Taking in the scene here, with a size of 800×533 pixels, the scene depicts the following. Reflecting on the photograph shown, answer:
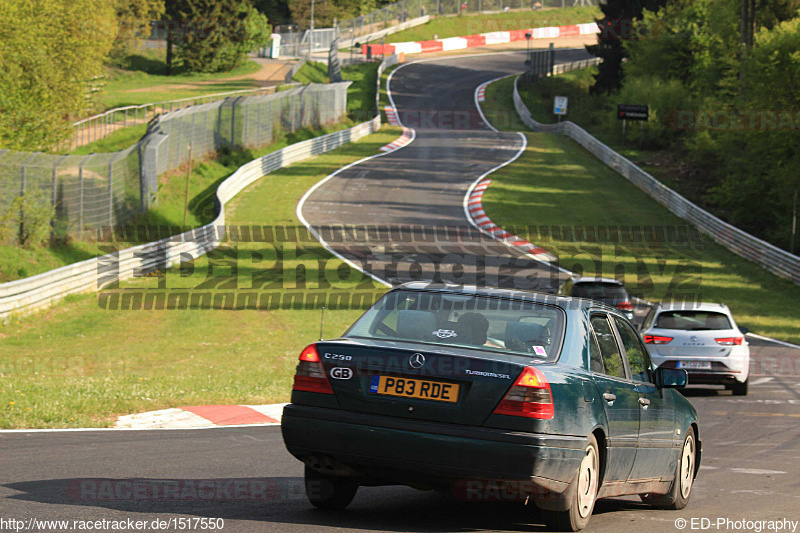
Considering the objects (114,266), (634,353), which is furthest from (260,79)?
(634,353)

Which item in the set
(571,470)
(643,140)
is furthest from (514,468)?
(643,140)

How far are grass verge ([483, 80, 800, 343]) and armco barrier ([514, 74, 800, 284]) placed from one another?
424mm

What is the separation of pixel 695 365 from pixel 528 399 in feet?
38.7

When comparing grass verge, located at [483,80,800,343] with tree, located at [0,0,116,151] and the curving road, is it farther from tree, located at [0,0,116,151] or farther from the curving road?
tree, located at [0,0,116,151]

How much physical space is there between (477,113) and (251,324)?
51514mm

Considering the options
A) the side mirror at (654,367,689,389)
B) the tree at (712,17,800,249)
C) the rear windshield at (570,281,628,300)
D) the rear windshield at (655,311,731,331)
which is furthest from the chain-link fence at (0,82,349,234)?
the tree at (712,17,800,249)

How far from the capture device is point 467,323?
664cm

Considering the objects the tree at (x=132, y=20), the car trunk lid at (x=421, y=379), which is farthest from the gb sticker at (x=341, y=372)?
the tree at (x=132, y=20)

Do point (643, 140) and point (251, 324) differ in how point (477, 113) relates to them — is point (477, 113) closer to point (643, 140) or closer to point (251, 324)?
point (643, 140)

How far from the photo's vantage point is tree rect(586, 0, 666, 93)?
254 ft

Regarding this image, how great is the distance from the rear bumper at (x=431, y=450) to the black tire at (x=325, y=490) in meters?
0.35

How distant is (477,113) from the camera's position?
7269cm

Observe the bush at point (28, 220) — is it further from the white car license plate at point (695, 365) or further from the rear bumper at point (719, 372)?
the white car license plate at point (695, 365)

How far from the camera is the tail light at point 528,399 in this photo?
593 centimetres
